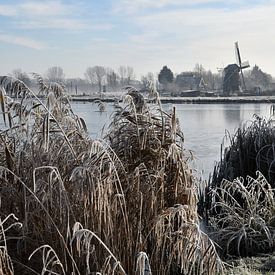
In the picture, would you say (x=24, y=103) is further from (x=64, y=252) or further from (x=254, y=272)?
(x=254, y=272)

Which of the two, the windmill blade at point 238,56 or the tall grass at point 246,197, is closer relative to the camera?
the tall grass at point 246,197

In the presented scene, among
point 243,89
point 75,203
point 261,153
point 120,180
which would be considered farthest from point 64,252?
point 243,89

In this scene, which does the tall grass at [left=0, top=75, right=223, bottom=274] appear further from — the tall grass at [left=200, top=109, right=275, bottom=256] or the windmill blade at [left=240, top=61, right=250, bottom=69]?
the windmill blade at [left=240, top=61, right=250, bottom=69]

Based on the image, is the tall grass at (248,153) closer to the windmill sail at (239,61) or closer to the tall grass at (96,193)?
the tall grass at (96,193)

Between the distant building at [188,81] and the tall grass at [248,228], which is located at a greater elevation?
the distant building at [188,81]

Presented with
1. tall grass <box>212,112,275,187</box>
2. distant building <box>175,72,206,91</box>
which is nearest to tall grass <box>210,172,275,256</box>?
tall grass <box>212,112,275,187</box>

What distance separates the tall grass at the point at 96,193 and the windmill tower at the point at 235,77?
5918 centimetres

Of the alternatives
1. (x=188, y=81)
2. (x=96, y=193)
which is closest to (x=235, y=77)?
(x=188, y=81)

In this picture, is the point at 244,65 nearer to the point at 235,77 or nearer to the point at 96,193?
the point at 235,77

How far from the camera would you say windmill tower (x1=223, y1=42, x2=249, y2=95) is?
2479 inches

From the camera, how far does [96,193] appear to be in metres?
3.77

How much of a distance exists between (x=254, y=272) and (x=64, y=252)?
194 cm

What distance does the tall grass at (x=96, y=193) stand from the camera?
3.71m

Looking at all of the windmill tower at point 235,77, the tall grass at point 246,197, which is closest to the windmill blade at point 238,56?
the windmill tower at point 235,77
